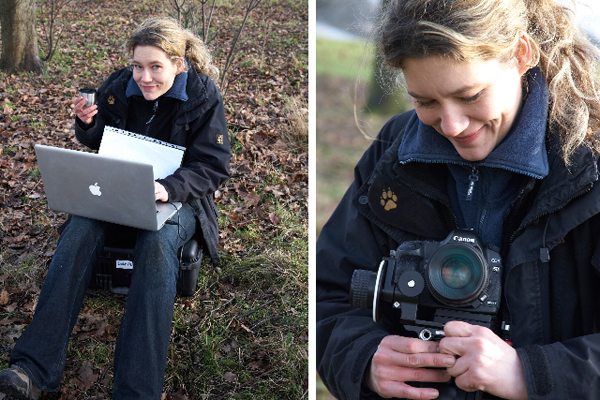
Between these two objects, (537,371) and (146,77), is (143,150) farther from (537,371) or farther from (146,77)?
(537,371)

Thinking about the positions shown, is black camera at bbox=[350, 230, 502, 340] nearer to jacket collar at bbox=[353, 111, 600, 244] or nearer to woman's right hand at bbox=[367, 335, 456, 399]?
woman's right hand at bbox=[367, 335, 456, 399]

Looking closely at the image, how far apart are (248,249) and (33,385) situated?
1.55 meters

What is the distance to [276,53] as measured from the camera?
760 cm

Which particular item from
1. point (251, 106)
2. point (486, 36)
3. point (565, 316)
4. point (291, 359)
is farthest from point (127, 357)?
point (251, 106)

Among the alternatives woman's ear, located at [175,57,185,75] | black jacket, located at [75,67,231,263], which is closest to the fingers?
black jacket, located at [75,67,231,263]

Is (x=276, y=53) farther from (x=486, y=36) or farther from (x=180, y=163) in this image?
(x=486, y=36)

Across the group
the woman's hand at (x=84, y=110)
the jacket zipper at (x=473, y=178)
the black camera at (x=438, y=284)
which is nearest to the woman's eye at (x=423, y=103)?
the jacket zipper at (x=473, y=178)

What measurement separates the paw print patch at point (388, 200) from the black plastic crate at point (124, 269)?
1364 millimetres

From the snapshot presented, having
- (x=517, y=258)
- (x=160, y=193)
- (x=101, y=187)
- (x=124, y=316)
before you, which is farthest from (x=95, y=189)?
(x=517, y=258)

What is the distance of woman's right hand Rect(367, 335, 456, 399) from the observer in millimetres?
1497

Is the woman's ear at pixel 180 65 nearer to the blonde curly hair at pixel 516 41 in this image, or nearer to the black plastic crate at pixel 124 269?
the black plastic crate at pixel 124 269

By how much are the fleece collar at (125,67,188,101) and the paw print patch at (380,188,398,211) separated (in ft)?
4.83

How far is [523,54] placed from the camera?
158 centimetres

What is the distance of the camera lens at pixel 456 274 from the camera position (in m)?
1.45
